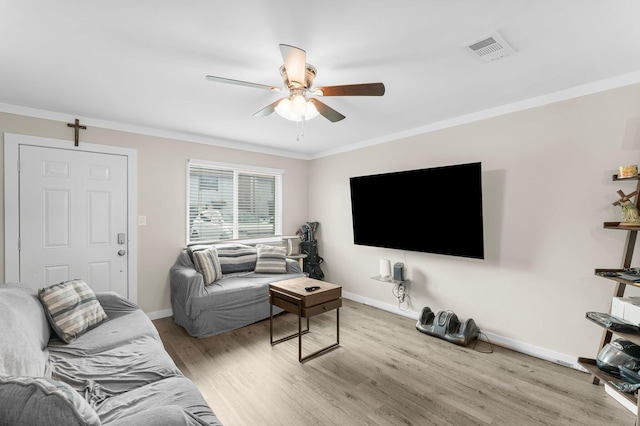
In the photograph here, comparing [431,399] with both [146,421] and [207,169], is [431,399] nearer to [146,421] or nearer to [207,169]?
[146,421]

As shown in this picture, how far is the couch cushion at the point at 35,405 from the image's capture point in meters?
0.91

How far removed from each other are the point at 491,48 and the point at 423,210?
185cm

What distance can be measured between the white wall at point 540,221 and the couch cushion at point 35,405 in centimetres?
329

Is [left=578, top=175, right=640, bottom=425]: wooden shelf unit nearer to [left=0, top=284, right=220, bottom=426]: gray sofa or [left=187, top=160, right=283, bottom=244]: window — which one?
[left=0, top=284, right=220, bottom=426]: gray sofa

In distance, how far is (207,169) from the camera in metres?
4.36

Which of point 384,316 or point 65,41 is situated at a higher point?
point 65,41

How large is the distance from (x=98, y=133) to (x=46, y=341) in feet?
7.91

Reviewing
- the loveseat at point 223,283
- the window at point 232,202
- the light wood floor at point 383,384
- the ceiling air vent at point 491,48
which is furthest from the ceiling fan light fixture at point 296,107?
the window at point 232,202

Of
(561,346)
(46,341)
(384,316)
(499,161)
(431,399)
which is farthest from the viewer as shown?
(384,316)

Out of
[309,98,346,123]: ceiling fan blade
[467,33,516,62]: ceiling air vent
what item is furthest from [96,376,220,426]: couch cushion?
[467,33,516,62]: ceiling air vent

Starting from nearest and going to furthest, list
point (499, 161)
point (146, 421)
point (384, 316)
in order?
point (146, 421), point (499, 161), point (384, 316)

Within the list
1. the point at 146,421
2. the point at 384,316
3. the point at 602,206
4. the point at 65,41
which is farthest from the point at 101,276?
the point at 602,206

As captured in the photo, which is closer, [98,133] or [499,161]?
[499,161]

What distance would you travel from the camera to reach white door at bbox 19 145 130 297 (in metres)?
3.08
